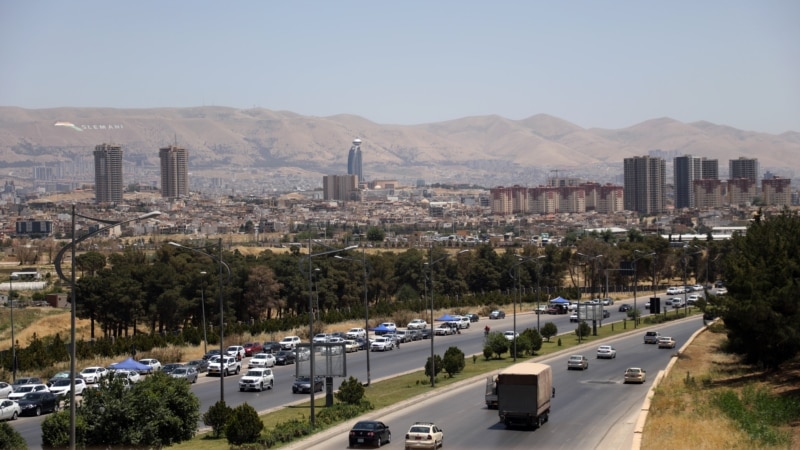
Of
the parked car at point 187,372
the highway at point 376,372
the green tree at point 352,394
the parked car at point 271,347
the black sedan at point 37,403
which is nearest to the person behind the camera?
the black sedan at point 37,403

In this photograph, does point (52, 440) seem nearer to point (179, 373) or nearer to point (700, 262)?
point (179, 373)

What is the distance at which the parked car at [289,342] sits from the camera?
71.6 metres

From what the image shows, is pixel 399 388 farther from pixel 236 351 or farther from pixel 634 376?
pixel 236 351

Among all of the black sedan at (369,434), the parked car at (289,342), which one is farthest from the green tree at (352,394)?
the parked car at (289,342)

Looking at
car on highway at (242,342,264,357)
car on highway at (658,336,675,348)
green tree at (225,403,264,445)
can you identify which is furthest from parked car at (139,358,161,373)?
car on highway at (658,336,675,348)

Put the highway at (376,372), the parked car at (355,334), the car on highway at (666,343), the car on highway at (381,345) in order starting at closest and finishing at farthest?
the highway at (376,372) → the car on highway at (666,343) → the car on highway at (381,345) → the parked car at (355,334)

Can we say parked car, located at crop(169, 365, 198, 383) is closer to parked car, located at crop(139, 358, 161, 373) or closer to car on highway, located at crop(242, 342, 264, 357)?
parked car, located at crop(139, 358, 161, 373)

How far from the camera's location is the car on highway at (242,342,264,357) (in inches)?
2741

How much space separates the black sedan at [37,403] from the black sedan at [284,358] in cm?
2154

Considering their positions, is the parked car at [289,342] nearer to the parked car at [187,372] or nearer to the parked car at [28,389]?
the parked car at [187,372]

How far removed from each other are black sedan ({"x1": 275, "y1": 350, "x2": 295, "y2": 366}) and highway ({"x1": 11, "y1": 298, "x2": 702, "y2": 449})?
3.76 ft

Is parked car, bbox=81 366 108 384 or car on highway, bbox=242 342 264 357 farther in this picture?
car on highway, bbox=242 342 264 357

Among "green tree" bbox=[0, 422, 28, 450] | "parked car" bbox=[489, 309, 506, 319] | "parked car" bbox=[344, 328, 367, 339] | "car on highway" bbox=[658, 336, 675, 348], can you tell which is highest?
"green tree" bbox=[0, 422, 28, 450]

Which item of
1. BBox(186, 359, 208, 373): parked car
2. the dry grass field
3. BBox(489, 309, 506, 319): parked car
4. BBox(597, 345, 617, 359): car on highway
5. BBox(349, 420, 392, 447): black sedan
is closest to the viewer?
the dry grass field
